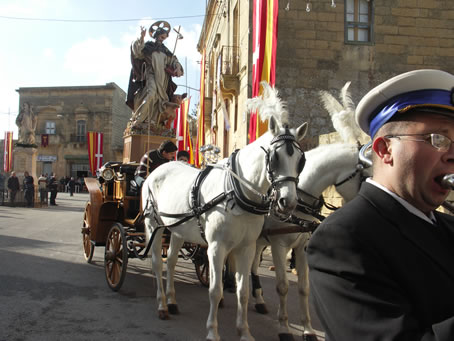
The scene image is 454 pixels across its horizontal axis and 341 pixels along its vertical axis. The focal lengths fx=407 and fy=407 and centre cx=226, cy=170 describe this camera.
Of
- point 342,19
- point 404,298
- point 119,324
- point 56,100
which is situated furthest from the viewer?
point 56,100

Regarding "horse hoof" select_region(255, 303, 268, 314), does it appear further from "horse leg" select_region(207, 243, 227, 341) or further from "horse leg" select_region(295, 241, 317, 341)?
"horse leg" select_region(207, 243, 227, 341)

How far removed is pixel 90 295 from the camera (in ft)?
17.8

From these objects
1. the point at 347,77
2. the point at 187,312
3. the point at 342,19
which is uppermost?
the point at 342,19

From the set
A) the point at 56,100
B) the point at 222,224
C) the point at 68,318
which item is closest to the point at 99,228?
the point at 68,318

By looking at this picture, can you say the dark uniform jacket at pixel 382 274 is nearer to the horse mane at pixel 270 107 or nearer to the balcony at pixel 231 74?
the horse mane at pixel 270 107

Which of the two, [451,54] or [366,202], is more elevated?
[451,54]

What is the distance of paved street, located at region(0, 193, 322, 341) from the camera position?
4160 mm

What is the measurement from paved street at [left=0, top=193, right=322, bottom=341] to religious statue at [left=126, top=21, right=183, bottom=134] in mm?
3189

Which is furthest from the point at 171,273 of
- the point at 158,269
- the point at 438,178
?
the point at 438,178

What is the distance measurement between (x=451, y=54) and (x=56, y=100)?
41.9 meters

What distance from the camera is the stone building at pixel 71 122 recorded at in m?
43.1

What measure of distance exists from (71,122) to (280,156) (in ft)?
146

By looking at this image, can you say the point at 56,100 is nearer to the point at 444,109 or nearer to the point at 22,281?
the point at 22,281

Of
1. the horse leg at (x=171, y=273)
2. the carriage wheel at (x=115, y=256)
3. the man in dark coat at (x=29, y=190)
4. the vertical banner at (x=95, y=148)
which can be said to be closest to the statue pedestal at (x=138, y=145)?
the carriage wheel at (x=115, y=256)
